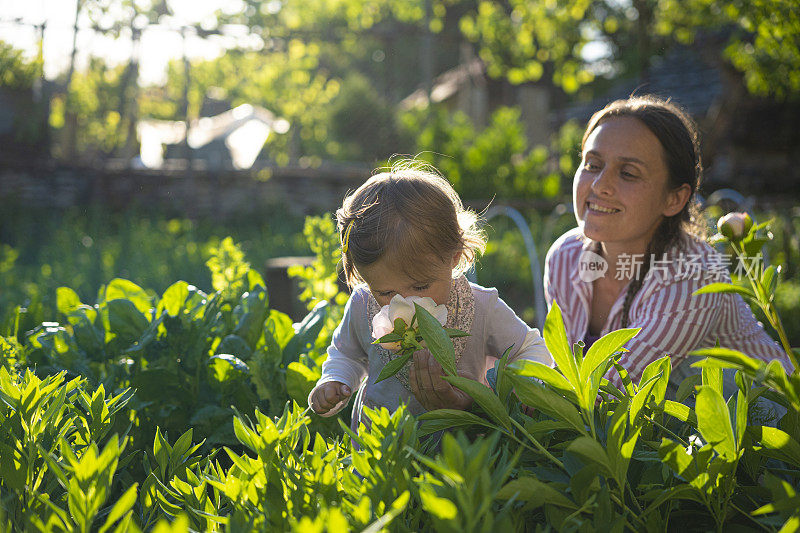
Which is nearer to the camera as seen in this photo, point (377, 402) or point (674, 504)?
point (674, 504)

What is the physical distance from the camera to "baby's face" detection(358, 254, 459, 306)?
1.71 m

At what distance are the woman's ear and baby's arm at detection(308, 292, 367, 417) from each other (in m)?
1.20

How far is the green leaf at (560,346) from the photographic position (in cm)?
94

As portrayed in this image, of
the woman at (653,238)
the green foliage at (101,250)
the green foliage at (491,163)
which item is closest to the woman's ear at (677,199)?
the woman at (653,238)

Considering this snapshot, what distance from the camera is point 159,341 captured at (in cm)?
184

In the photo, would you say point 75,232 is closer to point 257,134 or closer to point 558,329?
point 558,329

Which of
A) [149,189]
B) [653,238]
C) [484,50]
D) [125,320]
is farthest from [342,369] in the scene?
[484,50]

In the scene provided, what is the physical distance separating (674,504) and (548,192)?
8050mm

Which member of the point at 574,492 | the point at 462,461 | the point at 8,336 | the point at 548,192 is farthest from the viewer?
the point at 548,192

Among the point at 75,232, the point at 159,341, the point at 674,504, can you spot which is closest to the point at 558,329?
the point at 674,504

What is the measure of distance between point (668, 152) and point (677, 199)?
174 mm

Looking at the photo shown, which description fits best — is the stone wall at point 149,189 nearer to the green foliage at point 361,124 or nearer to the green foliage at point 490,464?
the green foliage at point 361,124

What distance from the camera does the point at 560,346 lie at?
94 centimetres

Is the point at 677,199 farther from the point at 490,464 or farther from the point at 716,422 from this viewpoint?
the point at 490,464
